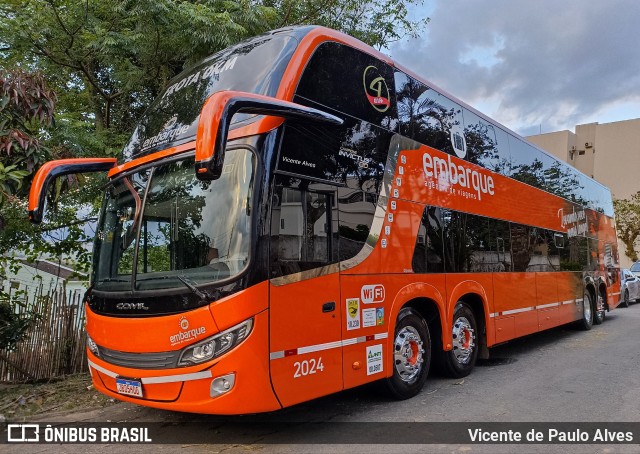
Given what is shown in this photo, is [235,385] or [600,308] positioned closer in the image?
[235,385]

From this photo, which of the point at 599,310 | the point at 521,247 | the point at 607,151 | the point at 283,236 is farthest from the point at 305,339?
the point at 607,151

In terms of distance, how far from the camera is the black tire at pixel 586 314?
12.4 m

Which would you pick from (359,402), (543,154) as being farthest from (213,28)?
(543,154)

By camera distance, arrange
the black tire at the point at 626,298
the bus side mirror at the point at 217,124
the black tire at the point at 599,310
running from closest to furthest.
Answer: the bus side mirror at the point at 217,124, the black tire at the point at 599,310, the black tire at the point at 626,298

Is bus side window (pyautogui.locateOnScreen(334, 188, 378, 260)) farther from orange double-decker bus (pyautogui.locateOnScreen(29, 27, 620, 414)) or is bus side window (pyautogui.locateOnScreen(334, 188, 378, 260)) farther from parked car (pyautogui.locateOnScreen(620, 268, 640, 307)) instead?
parked car (pyautogui.locateOnScreen(620, 268, 640, 307))

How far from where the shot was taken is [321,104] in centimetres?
529

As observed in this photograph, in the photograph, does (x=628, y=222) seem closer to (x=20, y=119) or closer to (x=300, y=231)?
(x=300, y=231)

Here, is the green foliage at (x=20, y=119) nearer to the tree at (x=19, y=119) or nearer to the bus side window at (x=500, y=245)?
the tree at (x=19, y=119)

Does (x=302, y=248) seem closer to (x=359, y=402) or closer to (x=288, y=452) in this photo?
(x=288, y=452)

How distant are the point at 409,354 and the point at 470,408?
92cm

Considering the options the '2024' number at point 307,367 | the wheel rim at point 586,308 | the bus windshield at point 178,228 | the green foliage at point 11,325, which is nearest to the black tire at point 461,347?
the '2024' number at point 307,367

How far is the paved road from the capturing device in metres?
4.60

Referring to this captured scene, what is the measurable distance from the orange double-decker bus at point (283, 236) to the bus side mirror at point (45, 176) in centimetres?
2

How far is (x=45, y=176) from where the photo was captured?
5355mm
